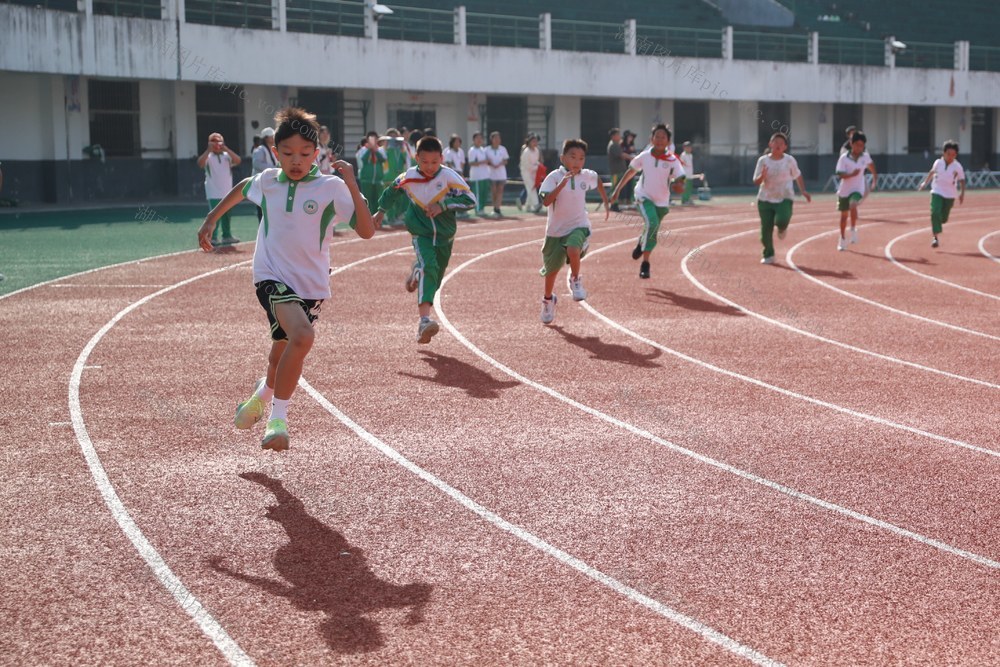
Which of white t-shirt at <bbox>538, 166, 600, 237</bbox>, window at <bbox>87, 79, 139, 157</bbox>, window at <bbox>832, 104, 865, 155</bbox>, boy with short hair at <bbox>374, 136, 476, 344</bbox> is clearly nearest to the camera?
boy with short hair at <bbox>374, 136, 476, 344</bbox>

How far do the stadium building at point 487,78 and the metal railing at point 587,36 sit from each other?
0.07 metres

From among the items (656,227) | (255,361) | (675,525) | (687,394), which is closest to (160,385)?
(255,361)

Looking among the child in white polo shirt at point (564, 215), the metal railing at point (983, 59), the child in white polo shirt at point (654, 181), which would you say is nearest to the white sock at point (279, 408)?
the child in white polo shirt at point (564, 215)

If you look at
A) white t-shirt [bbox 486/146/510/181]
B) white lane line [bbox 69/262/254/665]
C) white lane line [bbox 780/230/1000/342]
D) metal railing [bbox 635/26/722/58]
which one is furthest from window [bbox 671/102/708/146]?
white lane line [bbox 69/262/254/665]

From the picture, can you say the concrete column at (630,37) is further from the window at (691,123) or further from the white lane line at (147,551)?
the white lane line at (147,551)

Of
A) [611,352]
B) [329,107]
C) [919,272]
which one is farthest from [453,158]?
[611,352]

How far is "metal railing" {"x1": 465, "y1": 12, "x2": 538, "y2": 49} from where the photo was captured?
42344 mm

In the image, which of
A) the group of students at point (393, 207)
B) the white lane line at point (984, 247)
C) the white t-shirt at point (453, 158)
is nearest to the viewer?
the group of students at point (393, 207)

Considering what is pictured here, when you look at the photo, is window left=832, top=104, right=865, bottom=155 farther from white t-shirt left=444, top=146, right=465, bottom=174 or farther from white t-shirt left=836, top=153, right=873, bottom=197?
white t-shirt left=836, top=153, right=873, bottom=197

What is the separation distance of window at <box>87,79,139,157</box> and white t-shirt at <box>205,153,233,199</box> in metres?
14.0

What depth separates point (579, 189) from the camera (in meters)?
13.4

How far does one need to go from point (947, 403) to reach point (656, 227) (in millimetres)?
7908

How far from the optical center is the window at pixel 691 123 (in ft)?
158

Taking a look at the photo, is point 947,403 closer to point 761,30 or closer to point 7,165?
point 7,165
